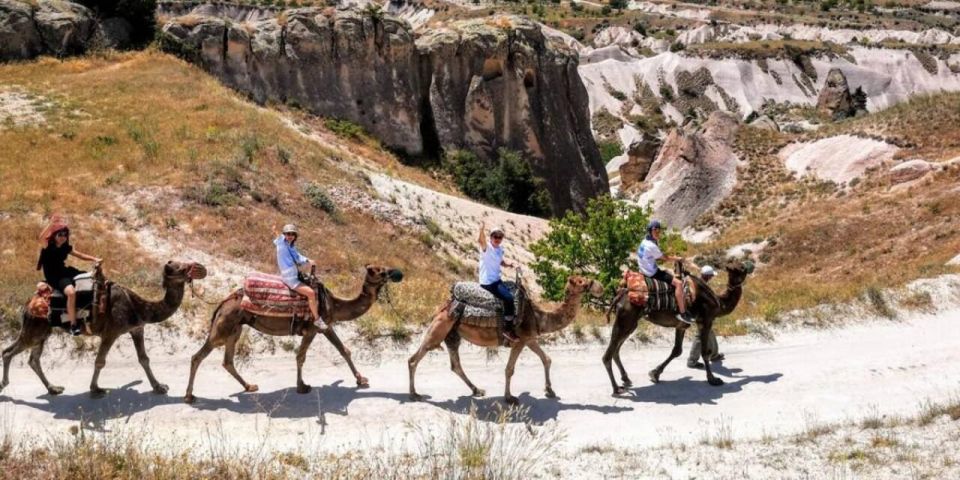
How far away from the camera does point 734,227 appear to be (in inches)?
1796

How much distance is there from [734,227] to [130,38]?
125 ft

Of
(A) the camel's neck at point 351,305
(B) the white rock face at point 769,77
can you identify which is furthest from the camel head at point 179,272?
(B) the white rock face at point 769,77

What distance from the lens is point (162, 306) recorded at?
35.3 feet

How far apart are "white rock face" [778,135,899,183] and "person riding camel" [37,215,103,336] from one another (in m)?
45.1

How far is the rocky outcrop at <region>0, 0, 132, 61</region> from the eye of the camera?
3769 centimetres

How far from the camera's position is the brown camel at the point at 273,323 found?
10.6 m

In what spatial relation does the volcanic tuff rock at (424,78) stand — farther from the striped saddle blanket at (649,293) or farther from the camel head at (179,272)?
the striped saddle blanket at (649,293)

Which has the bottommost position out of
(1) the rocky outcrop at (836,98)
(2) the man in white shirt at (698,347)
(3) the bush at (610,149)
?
(3) the bush at (610,149)

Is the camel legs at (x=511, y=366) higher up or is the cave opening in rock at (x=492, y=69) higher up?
the cave opening in rock at (x=492, y=69)

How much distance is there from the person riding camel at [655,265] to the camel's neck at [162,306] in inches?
282

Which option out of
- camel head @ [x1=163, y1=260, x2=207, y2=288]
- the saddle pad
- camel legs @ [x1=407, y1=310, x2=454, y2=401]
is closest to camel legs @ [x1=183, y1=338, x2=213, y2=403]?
camel head @ [x1=163, y1=260, x2=207, y2=288]

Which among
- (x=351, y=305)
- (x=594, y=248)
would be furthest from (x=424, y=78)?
(x=351, y=305)

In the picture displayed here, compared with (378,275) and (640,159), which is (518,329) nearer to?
(378,275)

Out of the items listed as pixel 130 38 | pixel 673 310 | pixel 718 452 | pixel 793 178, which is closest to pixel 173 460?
pixel 718 452
